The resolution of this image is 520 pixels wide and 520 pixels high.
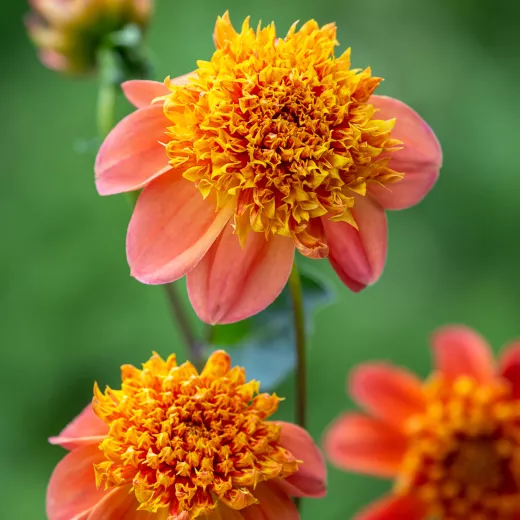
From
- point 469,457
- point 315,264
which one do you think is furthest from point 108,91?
point 315,264

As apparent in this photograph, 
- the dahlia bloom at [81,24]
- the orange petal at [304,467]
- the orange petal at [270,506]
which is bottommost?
the orange petal at [270,506]

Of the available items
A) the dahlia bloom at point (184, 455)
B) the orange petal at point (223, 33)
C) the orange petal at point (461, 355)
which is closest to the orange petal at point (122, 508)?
the dahlia bloom at point (184, 455)

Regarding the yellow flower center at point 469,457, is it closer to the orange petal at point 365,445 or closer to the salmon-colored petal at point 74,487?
the orange petal at point 365,445

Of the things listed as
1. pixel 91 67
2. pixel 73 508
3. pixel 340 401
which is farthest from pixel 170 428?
pixel 340 401

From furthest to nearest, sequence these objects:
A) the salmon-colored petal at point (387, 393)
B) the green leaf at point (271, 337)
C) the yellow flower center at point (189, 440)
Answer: the salmon-colored petal at point (387, 393)
the green leaf at point (271, 337)
the yellow flower center at point (189, 440)

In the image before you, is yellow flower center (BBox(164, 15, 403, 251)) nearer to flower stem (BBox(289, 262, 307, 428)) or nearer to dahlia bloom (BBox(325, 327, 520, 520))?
flower stem (BBox(289, 262, 307, 428))

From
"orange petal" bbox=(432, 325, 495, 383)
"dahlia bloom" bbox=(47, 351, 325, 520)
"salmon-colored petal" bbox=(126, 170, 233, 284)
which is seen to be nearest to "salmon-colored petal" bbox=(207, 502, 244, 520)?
"dahlia bloom" bbox=(47, 351, 325, 520)

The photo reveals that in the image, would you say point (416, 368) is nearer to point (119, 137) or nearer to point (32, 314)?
point (32, 314)
